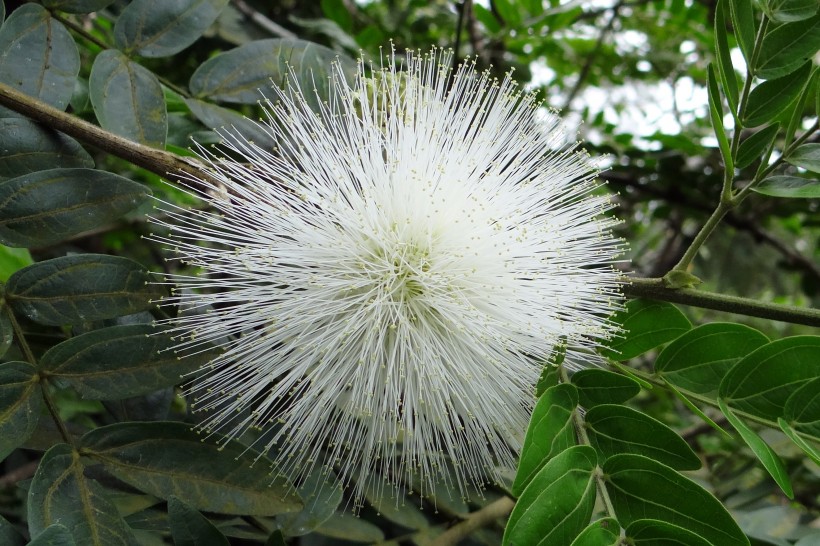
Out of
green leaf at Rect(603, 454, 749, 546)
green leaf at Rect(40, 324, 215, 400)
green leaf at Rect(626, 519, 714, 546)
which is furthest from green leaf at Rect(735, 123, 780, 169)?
green leaf at Rect(40, 324, 215, 400)

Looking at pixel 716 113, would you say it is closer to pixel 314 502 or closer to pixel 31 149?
pixel 314 502

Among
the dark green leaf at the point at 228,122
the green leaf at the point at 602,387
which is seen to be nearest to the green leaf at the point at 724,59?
the green leaf at the point at 602,387

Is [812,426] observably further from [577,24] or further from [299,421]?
[577,24]

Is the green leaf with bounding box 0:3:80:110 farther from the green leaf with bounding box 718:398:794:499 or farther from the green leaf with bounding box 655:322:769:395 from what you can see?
the green leaf with bounding box 718:398:794:499

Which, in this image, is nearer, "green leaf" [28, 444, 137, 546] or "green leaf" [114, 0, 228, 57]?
"green leaf" [28, 444, 137, 546]

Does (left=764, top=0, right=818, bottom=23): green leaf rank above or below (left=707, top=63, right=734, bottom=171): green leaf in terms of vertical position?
above

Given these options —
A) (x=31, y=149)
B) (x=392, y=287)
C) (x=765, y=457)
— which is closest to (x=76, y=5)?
(x=31, y=149)

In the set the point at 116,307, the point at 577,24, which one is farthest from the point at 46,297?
the point at 577,24
